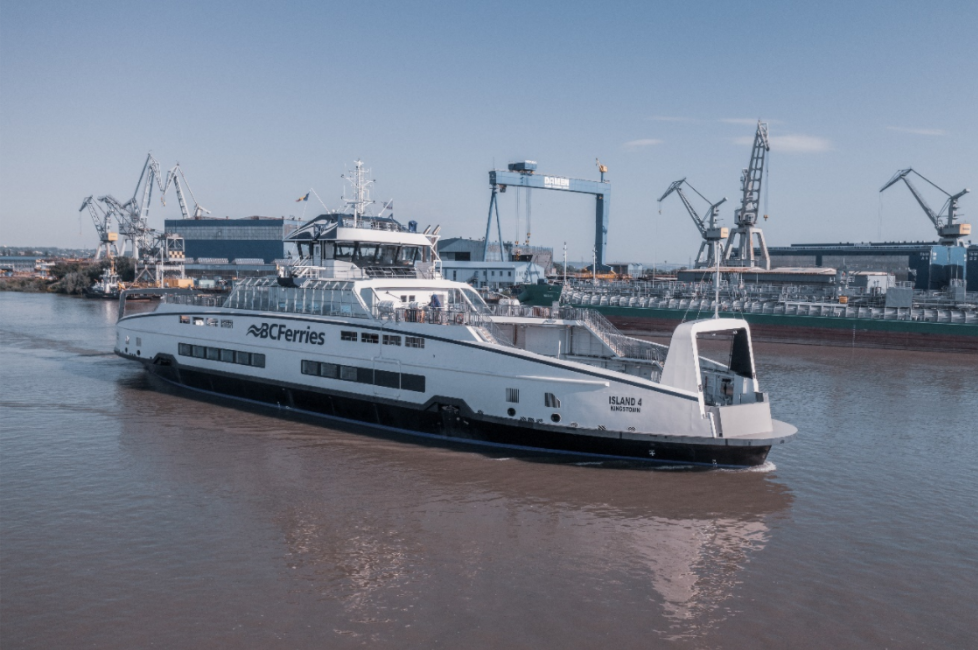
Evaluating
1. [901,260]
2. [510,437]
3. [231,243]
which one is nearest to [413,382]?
[510,437]

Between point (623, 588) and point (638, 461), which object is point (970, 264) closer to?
point (638, 461)

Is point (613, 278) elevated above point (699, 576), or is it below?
above

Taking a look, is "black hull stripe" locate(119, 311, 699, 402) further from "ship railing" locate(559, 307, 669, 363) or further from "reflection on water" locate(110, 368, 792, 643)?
"ship railing" locate(559, 307, 669, 363)

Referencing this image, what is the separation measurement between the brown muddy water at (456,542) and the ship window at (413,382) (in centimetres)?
174

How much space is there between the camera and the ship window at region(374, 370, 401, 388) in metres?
22.0

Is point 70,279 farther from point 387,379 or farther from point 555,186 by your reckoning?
point 387,379

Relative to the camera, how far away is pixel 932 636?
11055 mm

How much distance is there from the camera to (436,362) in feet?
69.0

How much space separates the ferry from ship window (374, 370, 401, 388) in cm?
6

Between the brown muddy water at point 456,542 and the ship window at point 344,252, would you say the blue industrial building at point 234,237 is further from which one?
the brown muddy water at point 456,542

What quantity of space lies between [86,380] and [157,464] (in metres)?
14.9

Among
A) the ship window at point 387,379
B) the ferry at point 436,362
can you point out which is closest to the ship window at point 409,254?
the ferry at point 436,362

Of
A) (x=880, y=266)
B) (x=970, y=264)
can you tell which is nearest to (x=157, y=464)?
(x=970, y=264)

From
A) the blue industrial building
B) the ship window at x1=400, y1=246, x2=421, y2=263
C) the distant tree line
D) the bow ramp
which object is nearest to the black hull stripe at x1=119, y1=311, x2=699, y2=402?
the bow ramp
